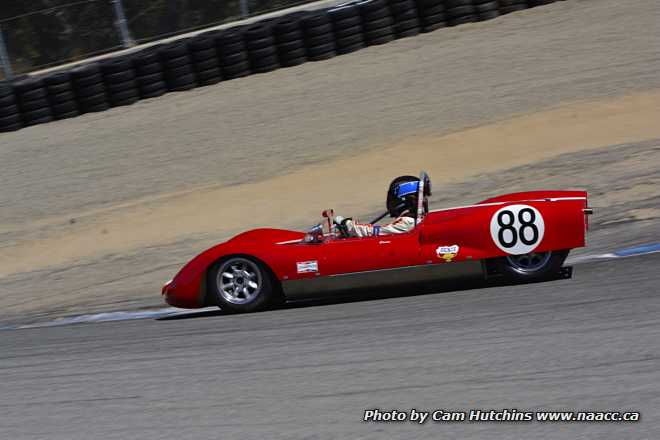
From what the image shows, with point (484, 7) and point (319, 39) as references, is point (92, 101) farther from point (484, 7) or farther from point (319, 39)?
point (484, 7)

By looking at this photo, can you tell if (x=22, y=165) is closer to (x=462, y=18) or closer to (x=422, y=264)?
(x=462, y=18)

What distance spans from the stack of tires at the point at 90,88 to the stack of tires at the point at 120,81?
95 millimetres

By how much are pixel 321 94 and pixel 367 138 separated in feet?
5.87

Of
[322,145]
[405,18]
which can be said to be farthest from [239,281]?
[405,18]

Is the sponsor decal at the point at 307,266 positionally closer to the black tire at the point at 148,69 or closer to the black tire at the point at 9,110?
the black tire at the point at 148,69

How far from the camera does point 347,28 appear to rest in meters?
15.5

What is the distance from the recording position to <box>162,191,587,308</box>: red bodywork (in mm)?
7004

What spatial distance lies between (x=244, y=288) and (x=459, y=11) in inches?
380

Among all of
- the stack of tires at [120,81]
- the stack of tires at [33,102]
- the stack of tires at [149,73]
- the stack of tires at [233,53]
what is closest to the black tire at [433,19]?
the stack of tires at [233,53]

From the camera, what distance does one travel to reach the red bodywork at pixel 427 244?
23.0 feet

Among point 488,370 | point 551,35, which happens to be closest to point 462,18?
point 551,35

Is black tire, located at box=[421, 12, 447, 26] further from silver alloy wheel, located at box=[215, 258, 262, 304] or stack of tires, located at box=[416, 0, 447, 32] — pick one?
silver alloy wheel, located at box=[215, 258, 262, 304]

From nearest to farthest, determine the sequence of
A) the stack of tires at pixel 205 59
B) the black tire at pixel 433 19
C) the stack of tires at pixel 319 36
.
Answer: the stack of tires at pixel 205 59, the stack of tires at pixel 319 36, the black tire at pixel 433 19

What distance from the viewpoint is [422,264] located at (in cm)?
714
